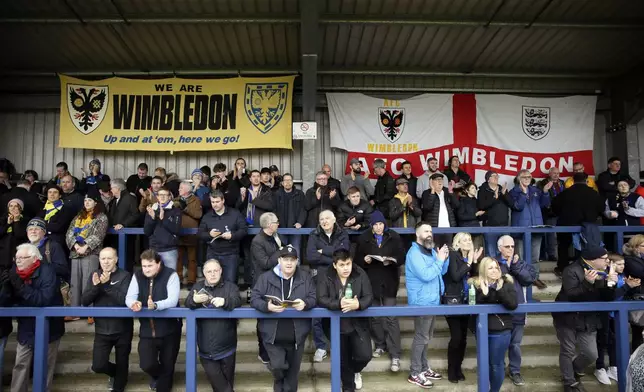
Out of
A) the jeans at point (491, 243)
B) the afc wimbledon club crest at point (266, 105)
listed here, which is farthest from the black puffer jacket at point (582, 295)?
the afc wimbledon club crest at point (266, 105)

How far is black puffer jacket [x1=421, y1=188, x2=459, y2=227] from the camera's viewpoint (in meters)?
6.38

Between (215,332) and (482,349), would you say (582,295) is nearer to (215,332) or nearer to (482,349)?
(482,349)

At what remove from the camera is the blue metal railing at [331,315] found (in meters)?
3.68

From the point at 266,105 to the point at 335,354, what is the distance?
629 centimetres

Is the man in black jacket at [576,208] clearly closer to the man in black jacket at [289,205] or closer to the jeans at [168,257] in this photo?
the man in black jacket at [289,205]

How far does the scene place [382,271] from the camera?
4.85m

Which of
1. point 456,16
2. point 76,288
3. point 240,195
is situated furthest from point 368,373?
point 456,16

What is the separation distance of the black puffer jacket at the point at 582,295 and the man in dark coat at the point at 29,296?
17.3ft

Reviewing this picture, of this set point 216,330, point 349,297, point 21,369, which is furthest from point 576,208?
point 21,369

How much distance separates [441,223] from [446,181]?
5.52ft

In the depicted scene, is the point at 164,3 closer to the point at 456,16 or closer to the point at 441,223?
the point at 456,16

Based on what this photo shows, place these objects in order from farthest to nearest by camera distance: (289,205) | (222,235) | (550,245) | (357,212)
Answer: (550,245) → (289,205) → (357,212) → (222,235)

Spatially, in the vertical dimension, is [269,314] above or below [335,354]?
above

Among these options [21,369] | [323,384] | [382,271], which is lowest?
[323,384]
